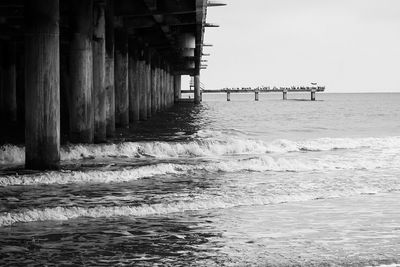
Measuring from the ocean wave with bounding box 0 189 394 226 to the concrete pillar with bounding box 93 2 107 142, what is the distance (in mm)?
9833

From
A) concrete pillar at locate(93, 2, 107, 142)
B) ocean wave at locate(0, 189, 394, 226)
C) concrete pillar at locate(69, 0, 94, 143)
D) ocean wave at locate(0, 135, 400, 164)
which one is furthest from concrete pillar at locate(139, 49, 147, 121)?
ocean wave at locate(0, 189, 394, 226)

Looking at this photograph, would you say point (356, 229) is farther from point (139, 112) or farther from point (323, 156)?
point (139, 112)

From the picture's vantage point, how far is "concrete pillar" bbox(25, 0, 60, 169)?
1243 cm

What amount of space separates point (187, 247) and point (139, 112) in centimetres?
2950

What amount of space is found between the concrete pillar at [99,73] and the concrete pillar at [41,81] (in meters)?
6.67

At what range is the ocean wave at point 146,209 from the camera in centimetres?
850

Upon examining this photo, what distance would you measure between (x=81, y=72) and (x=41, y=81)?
186 inches

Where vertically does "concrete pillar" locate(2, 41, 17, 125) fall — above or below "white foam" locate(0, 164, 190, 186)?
above

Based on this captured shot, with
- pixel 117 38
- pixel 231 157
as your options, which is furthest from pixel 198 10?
pixel 231 157

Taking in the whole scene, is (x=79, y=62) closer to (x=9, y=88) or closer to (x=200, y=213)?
(x=200, y=213)

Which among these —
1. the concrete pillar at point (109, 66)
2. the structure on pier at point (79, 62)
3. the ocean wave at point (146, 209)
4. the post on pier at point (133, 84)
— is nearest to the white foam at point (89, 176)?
the structure on pier at point (79, 62)

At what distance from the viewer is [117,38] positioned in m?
27.2

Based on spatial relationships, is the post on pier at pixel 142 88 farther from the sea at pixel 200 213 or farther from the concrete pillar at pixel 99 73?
the sea at pixel 200 213

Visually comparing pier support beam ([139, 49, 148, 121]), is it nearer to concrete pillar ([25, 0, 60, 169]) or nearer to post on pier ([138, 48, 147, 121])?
post on pier ([138, 48, 147, 121])
